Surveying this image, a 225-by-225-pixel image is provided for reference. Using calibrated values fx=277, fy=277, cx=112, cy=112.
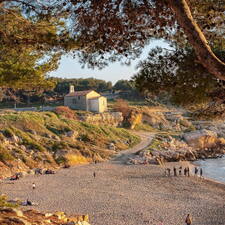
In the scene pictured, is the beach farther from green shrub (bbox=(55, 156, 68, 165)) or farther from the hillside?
the hillside

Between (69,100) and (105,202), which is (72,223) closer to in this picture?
(105,202)

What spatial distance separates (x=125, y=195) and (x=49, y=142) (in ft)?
57.2

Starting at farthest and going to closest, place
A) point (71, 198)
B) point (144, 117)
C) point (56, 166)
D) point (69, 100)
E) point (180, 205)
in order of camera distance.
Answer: point (144, 117)
point (69, 100)
point (56, 166)
point (71, 198)
point (180, 205)

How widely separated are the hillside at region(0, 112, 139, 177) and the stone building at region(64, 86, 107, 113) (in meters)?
9.97

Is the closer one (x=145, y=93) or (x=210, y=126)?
(x=145, y=93)

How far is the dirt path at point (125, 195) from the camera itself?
1566cm

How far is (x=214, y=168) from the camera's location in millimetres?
33469

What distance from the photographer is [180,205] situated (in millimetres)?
17938

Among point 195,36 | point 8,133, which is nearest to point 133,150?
point 8,133

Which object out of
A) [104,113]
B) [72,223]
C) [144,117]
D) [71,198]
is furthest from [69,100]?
[72,223]

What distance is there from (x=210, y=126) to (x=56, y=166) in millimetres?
46166

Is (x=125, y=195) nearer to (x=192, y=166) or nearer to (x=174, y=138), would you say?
(x=192, y=166)

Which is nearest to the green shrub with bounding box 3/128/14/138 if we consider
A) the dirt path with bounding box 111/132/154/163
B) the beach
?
the beach

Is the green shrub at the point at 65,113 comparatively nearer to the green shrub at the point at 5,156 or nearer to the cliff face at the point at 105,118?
the cliff face at the point at 105,118
